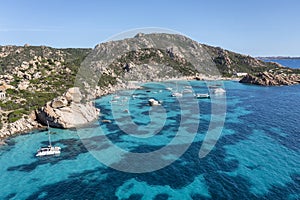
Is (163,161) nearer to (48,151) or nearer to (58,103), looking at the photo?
(48,151)

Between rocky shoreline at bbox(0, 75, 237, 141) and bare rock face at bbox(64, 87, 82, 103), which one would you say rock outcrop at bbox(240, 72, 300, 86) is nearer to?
bare rock face at bbox(64, 87, 82, 103)

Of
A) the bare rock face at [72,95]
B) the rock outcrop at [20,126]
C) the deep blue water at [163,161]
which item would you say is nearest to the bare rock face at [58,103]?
the bare rock face at [72,95]

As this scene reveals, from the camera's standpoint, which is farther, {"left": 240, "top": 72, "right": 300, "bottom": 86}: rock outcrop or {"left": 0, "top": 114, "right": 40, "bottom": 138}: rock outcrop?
{"left": 240, "top": 72, "right": 300, "bottom": 86}: rock outcrop

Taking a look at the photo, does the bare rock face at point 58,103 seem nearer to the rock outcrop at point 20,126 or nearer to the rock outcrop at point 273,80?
the rock outcrop at point 20,126

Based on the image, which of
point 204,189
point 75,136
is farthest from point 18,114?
point 204,189

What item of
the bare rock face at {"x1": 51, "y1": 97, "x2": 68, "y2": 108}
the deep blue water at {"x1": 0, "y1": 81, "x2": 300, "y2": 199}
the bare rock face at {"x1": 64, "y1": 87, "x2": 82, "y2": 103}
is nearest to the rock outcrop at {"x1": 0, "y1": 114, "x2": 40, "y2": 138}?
the deep blue water at {"x1": 0, "y1": 81, "x2": 300, "y2": 199}
